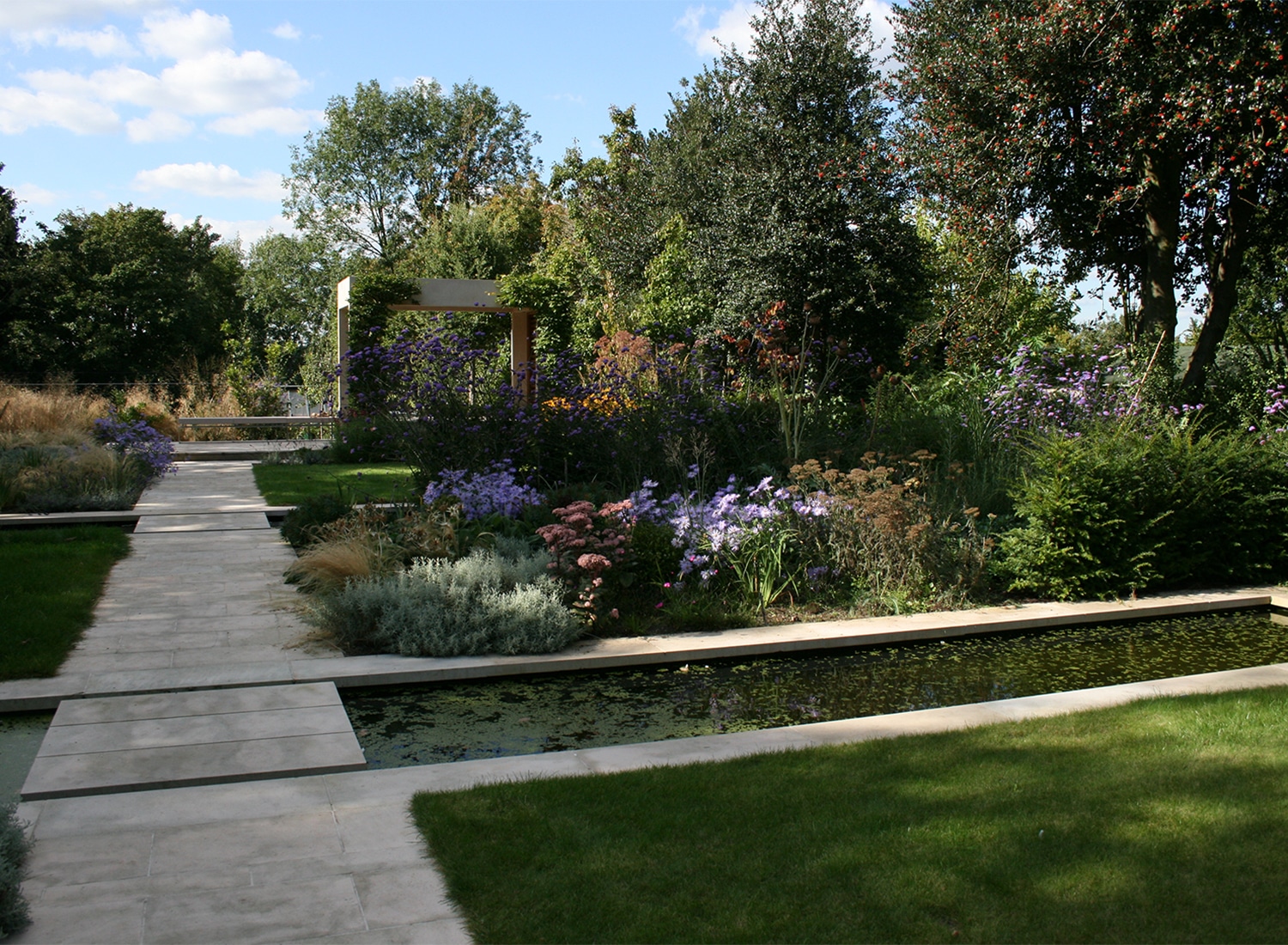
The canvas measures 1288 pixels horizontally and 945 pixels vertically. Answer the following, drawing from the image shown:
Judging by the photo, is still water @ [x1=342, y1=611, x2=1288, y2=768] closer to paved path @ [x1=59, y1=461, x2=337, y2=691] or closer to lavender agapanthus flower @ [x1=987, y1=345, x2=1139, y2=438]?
paved path @ [x1=59, y1=461, x2=337, y2=691]

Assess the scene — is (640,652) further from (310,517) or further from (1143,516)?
(1143,516)

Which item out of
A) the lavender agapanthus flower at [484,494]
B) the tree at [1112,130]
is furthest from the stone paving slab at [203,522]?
the tree at [1112,130]

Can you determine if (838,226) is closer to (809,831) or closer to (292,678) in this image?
(292,678)

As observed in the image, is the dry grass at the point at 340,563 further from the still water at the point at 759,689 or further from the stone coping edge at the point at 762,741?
the stone coping edge at the point at 762,741

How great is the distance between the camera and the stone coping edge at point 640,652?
4.32m

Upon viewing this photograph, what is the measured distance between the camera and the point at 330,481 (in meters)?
11.2

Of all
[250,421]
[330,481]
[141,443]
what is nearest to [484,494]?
[330,481]

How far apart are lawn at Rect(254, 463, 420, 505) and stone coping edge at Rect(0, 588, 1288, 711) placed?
341 cm

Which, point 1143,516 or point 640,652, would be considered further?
point 1143,516

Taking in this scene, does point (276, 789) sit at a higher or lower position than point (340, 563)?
lower

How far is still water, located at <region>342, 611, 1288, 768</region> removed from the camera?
412 centimetres

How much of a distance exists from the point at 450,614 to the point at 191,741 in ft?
5.17

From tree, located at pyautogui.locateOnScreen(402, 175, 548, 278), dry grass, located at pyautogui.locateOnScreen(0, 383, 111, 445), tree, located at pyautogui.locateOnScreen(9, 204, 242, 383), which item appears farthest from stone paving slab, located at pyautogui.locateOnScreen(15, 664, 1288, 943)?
tree, located at pyautogui.locateOnScreen(402, 175, 548, 278)

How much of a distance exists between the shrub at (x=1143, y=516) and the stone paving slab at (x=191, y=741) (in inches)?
179
